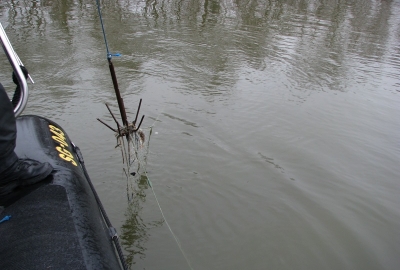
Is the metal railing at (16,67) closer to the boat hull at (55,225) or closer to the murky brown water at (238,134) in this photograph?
the boat hull at (55,225)

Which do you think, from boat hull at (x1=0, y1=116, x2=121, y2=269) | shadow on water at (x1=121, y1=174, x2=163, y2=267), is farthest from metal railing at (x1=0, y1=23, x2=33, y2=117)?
shadow on water at (x1=121, y1=174, x2=163, y2=267)

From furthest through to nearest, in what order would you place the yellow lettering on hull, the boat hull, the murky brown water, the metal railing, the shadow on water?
the murky brown water
the shadow on water
the yellow lettering on hull
the metal railing
the boat hull

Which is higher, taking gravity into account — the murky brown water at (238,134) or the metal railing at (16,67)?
the metal railing at (16,67)

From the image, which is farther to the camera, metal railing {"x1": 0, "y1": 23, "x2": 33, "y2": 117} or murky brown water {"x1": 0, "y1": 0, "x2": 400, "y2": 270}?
murky brown water {"x1": 0, "y1": 0, "x2": 400, "y2": 270}

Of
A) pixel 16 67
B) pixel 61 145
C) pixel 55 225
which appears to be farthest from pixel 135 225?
pixel 16 67

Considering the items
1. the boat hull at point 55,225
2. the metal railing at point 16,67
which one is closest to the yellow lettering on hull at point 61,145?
the boat hull at point 55,225

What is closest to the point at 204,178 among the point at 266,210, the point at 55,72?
the point at 266,210

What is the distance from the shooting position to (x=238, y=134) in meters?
6.43

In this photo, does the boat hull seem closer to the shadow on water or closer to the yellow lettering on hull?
the yellow lettering on hull

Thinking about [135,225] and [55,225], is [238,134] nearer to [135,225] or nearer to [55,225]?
[135,225]

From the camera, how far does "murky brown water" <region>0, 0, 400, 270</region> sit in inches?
170

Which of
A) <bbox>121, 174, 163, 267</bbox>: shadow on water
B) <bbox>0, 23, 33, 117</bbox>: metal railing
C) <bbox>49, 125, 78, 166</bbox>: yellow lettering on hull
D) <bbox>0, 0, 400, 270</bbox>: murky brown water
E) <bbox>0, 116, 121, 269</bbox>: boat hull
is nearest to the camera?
<bbox>0, 116, 121, 269</bbox>: boat hull

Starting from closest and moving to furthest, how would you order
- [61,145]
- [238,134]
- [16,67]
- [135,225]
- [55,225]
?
[55,225], [16,67], [61,145], [135,225], [238,134]

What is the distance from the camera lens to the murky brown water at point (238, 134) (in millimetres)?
4324
